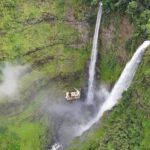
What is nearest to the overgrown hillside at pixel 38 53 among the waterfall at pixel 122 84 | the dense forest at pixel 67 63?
the dense forest at pixel 67 63

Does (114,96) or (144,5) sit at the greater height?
(144,5)

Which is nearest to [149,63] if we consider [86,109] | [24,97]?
[86,109]

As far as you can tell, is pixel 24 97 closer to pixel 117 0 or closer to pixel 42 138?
pixel 42 138

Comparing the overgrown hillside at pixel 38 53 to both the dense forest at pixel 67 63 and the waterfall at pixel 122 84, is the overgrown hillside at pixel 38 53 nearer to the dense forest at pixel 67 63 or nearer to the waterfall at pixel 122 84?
the dense forest at pixel 67 63

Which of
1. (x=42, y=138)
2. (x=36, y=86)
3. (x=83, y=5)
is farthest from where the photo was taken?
(x=83, y=5)

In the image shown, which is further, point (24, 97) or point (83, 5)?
point (83, 5)

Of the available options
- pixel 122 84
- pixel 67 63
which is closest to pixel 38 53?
pixel 67 63

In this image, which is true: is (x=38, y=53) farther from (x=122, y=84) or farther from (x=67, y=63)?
(x=122, y=84)
